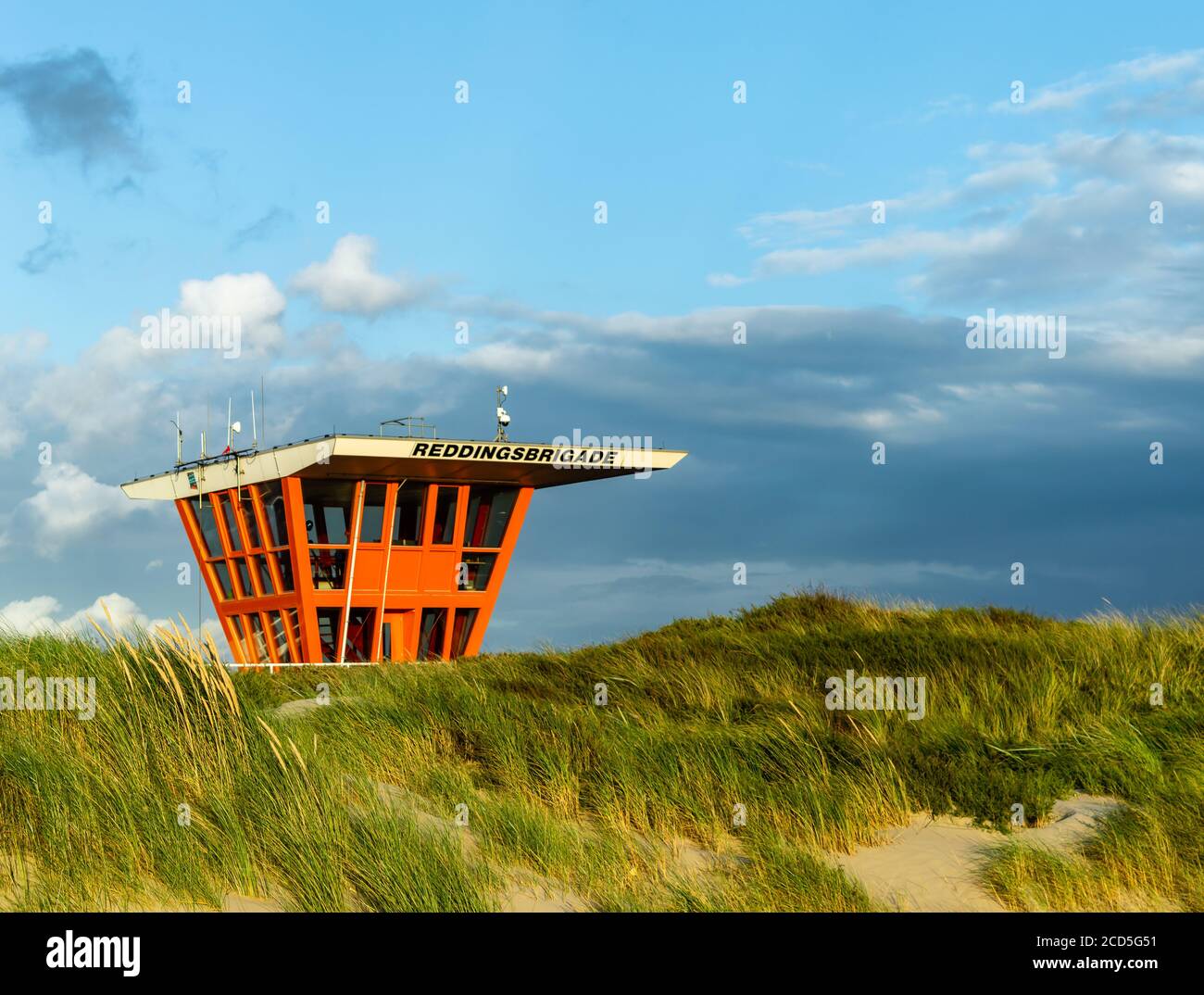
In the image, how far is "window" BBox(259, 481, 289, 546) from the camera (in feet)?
137

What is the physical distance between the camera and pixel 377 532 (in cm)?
4153

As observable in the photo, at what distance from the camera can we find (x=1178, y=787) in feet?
35.2

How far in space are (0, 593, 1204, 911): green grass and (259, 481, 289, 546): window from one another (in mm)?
26009

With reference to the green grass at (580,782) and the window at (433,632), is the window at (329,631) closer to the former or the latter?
the window at (433,632)

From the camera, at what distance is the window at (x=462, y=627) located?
1727 inches

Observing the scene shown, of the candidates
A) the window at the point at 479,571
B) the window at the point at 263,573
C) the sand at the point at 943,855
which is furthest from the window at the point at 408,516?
the sand at the point at 943,855

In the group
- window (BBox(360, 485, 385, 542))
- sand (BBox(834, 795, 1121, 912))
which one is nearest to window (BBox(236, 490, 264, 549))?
window (BBox(360, 485, 385, 542))

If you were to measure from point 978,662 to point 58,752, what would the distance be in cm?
1181

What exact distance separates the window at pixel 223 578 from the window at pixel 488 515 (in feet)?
35.3
